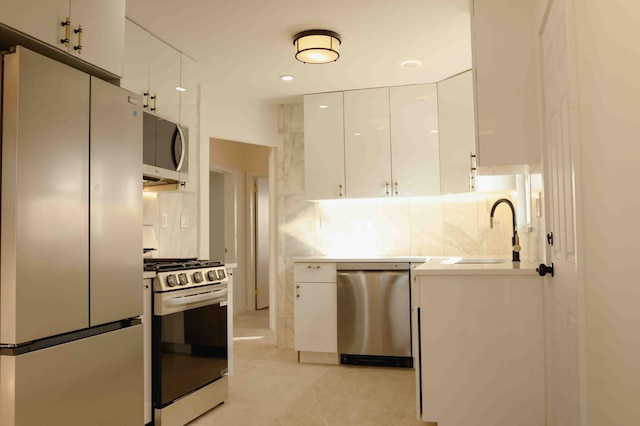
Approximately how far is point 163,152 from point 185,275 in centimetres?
96

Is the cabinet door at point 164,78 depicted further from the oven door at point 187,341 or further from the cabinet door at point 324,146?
the cabinet door at point 324,146

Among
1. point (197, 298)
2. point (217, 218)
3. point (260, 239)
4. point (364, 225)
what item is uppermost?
point (217, 218)

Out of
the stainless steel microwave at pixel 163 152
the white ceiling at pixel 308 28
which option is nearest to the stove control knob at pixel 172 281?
the stainless steel microwave at pixel 163 152

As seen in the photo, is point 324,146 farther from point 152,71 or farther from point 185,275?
point 185,275

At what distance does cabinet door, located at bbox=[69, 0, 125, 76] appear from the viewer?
7.68 feet

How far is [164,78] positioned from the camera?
12.3ft

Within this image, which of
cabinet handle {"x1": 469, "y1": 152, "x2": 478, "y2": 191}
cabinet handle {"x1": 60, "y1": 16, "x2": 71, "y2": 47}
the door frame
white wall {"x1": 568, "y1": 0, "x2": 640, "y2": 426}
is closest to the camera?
white wall {"x1": 568, "y1": 0, "x2": 640, "y2": 426}

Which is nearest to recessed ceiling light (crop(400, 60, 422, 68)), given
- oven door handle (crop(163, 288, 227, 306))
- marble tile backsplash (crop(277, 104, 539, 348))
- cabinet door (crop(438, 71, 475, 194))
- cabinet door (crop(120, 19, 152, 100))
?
cabinet door (crop(438, 71, 475, 194))

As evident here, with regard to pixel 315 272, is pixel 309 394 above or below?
below

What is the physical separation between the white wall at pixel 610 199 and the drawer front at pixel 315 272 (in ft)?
10.3

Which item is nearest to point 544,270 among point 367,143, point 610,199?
point 610,199

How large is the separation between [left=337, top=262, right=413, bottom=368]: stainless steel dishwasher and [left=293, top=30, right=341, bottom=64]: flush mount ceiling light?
6.03 feet

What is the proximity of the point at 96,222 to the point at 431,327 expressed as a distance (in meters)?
1.67

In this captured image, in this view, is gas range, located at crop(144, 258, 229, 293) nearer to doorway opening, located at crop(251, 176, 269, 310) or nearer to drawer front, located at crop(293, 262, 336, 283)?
drawer front, located at crop(293, 262, 336, 283)
